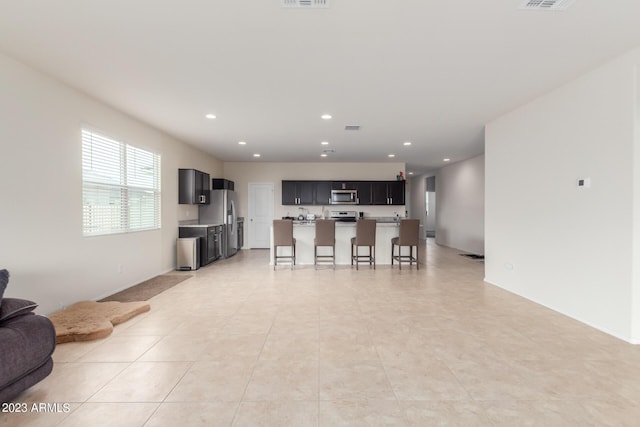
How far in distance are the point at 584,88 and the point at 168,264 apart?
6.80 meters

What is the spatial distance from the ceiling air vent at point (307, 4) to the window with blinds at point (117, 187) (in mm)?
3285

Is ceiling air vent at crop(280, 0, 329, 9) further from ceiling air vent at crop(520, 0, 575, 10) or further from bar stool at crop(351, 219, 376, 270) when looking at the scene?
bar stool at crop(351, 219, 376, 270)

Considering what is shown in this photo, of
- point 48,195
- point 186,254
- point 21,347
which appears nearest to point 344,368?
point 21,347

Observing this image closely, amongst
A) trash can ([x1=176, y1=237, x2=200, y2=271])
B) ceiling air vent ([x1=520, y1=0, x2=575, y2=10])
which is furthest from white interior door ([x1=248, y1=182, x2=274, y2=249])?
ceiling air vent ([x1=520, y1=0, x2=575, y2=10])

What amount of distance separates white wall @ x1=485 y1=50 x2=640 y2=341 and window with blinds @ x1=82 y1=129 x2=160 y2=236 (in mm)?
5788

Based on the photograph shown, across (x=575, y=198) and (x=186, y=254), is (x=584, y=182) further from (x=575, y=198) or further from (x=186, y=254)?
(x=186, y=254)

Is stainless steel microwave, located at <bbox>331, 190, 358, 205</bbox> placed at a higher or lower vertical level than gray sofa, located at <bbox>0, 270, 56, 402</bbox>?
higher

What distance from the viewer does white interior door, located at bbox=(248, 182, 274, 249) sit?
30.5ft

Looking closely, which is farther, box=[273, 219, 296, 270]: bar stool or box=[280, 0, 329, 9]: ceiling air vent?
box=[273, 219, 296, 270]: bar stool

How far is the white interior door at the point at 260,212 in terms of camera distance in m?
9.30

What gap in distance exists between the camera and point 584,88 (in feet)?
10.9

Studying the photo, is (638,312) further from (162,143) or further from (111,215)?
(162,143)

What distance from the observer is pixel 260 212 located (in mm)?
9312

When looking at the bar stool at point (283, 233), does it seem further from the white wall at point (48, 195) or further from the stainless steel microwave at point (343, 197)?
the stainless steel microwave at point (343, 197)
